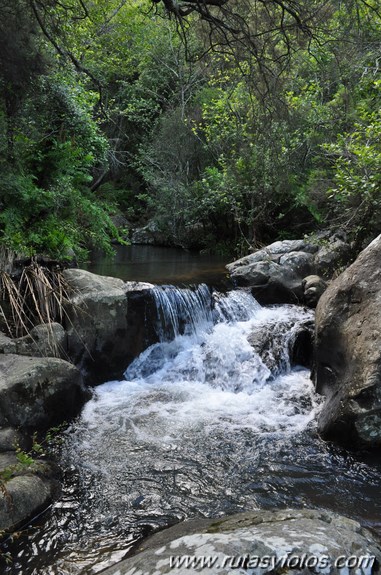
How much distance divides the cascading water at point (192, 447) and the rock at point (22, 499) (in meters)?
0.17

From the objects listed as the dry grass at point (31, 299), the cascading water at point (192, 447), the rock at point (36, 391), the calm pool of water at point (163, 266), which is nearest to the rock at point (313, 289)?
the cascading water at point (192, 447)

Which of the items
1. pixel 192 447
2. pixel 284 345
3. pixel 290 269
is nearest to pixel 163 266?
pixel 290 269

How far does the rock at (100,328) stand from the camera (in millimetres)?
6797

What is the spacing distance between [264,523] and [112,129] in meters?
23.3

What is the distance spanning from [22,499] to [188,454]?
188 centimetres

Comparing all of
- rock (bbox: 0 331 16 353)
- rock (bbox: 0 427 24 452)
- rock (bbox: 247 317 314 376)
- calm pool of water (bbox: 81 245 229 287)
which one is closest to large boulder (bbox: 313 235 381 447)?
rock (bbox: 247 317 314 376)

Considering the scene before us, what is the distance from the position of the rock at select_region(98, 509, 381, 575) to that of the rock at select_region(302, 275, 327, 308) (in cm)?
713

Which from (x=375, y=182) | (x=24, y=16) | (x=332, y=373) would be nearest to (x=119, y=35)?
(x=375, y=182)

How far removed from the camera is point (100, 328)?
7.01 m

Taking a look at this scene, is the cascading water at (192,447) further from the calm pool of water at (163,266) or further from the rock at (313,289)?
the calm pool of water at (163,266)

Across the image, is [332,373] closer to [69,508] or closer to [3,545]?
[69,508]

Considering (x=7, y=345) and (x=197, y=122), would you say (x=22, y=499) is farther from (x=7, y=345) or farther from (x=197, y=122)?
(x=197, y=122)

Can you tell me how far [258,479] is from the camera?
4480 mm

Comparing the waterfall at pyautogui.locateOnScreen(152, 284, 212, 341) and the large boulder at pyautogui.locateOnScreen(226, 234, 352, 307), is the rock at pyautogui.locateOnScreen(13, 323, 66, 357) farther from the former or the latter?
the large boulder at pyautogui.locateOnScreen(226, 234, 352, 307)
